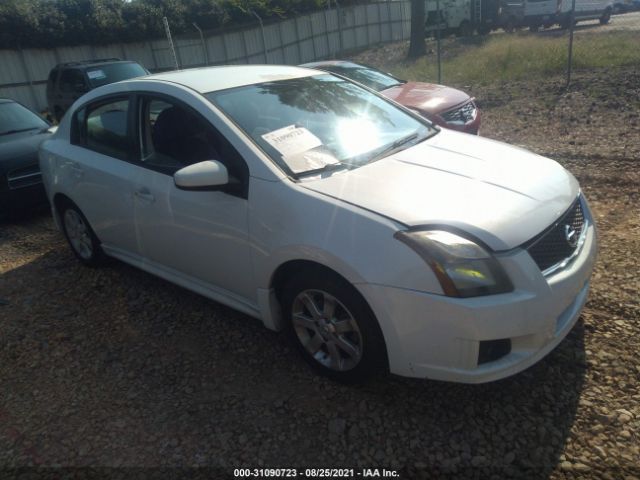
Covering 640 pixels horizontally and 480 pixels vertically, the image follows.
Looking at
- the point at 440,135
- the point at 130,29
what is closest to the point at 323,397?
the point at 440,135

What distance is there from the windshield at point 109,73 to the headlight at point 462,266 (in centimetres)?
1037

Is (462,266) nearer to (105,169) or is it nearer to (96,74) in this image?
(105,169)

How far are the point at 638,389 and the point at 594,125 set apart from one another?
6.12 metres

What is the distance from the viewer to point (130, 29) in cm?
2147

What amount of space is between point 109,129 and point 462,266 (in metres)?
2.99

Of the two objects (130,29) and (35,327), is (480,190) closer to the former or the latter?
(35,327)

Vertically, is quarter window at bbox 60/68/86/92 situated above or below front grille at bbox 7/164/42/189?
above

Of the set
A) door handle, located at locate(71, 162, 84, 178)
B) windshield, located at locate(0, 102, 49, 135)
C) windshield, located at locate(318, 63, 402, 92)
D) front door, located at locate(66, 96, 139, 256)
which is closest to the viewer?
front door, located at locate(66, 96, 139, 256)

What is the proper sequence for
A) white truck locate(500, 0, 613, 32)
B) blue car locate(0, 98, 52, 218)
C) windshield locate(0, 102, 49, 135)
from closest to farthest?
1. blue car locate(0, 98, 52, 218)
2. windshield locate(0, 102, 49, 135)
3. white truck locate(500, 0, 613, 32)

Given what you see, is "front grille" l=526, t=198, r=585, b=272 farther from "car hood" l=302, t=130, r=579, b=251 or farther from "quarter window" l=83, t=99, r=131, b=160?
"quarter window" l=83, t=99, r=131, b=160

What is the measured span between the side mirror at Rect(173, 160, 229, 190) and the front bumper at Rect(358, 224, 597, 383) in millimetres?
1046

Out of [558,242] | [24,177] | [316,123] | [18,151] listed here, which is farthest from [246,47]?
[558,242]

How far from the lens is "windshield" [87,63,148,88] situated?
11117 millimetres

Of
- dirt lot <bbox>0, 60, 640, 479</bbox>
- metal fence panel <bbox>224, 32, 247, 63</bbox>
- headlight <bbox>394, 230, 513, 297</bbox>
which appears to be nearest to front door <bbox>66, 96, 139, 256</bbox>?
dirt lot <bbox>0, 60, 640, 479</bbox>
